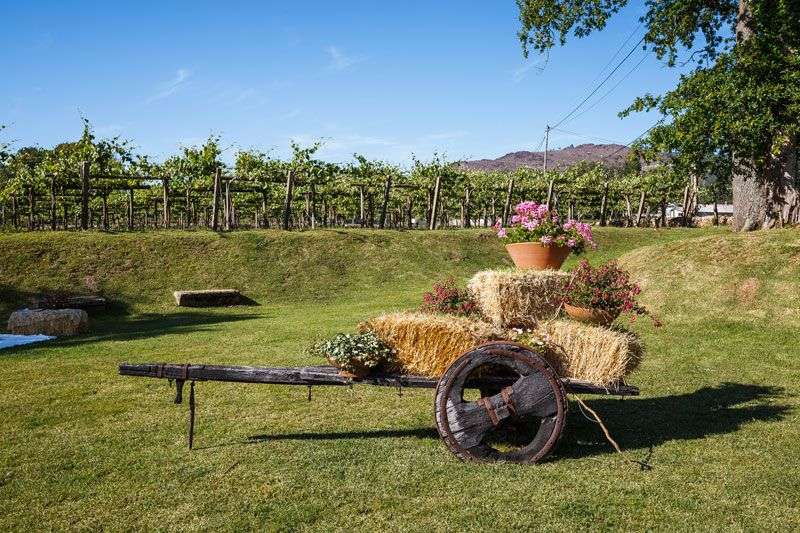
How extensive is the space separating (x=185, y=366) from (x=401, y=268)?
65.9 feet

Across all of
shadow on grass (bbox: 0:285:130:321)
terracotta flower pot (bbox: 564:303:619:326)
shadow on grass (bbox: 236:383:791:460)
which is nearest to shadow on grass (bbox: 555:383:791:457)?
shadow on grass (bbox: 236:383:791:460)

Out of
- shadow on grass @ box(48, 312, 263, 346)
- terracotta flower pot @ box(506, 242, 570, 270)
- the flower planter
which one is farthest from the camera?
shadow on grass @ box(48, 312, 263, 346)

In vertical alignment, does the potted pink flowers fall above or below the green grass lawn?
above

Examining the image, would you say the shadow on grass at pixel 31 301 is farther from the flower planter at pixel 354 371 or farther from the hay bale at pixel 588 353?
the hay bale at pixel 588 353

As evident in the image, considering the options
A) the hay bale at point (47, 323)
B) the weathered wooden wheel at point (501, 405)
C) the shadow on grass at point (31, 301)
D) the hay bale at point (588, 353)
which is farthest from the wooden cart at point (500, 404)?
the shadow on grass at point (31, 301)

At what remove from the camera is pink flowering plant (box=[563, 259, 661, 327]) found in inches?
321

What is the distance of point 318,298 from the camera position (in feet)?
73.3

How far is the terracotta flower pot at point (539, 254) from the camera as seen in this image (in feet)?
34.4

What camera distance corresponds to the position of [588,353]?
20.4 ft

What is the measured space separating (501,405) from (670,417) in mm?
3254

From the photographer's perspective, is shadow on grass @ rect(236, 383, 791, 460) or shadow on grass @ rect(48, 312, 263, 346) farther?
shadow on grass @ rect(48, 312, 263, 346)

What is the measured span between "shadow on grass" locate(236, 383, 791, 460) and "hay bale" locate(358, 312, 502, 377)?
42.4 inches

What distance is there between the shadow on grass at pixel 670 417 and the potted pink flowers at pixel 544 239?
2.79 meters

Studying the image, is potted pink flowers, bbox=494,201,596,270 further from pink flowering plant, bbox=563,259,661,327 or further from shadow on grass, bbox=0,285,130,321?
shadow on grass, bbox=0,285,130,321
